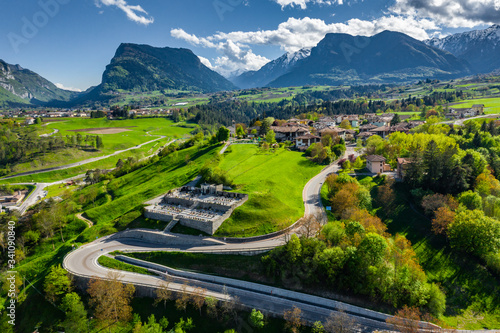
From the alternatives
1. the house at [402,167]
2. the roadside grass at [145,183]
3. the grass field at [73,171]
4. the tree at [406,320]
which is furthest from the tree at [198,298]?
the grass field at [73,171]

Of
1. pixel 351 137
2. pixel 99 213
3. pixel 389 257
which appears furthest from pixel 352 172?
pixel 99 213

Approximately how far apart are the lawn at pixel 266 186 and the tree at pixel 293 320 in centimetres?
1669

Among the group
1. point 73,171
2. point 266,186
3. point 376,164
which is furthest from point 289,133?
point 73,171

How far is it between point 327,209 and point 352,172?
2544 centimetres

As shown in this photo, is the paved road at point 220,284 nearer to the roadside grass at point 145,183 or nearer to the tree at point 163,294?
the tree at point 163,294

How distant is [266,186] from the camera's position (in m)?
69.3

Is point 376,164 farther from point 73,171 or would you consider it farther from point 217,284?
point 73,171

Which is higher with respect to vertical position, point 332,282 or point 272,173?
point 272,173

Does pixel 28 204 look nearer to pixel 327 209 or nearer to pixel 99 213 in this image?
pixel 99 213

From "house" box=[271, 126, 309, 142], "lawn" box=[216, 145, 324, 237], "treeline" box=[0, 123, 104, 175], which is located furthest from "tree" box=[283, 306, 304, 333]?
"treeline" box=[0, 123, 104, 175]

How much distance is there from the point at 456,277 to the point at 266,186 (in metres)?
41.4

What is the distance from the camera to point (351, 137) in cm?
13188

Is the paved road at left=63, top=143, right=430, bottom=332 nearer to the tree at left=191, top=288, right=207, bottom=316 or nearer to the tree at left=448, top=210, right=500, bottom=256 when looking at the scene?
the tree at left=191, top=288, right=207, bottom=316

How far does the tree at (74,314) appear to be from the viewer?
41.3 meters
